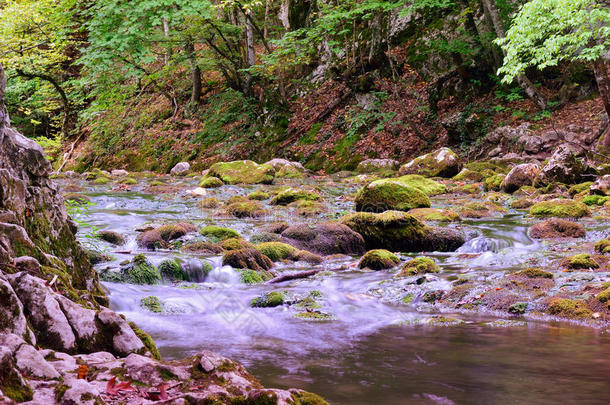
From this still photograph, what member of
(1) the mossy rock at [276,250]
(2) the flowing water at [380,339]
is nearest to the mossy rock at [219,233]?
(1) the mossy rock at [276,250]

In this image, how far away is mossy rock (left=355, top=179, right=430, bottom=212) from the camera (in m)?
12.2

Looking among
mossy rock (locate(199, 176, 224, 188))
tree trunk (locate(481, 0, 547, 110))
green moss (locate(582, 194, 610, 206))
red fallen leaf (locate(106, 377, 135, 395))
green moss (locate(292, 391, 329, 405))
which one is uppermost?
tree trunk (locate(481, 0, 547, 110))

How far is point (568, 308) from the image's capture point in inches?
214

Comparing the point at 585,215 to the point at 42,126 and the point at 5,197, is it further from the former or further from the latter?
the point at 42,126

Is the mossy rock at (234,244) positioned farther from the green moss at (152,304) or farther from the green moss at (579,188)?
the green moss at (579,188)

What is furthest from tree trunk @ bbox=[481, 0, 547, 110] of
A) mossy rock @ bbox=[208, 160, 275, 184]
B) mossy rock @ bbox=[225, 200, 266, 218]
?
mossy rock @ bbox=[225, 200, 266, 218]

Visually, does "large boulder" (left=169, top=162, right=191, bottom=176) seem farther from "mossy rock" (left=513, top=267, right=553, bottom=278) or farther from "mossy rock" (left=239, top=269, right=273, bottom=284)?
"mossy rock" (left=513, top=267, right=553, bottom=278)

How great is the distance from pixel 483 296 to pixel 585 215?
6185 mm

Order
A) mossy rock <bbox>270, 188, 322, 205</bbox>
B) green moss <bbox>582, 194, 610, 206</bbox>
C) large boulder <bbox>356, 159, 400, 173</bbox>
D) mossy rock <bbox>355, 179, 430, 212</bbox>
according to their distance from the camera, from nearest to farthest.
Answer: mossy rock <bbox>355, 179, 430, 212</bbox>
green moss <bbox>582, 194, 610, 206</bbox>
mossy rock <bbox>270, 188, 322, 205</bbox>
large boulder <bbox>356, 159, 400, 173</bbox>

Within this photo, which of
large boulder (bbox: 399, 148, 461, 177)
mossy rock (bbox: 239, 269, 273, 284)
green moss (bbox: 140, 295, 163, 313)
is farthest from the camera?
large boulder (bbox: 399, 148, 461, 177)

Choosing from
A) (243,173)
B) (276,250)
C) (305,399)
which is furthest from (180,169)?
(305,399)

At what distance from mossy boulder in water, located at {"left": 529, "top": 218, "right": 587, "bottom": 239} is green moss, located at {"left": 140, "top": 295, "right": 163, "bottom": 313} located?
22.7 ft

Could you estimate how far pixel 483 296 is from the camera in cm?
618

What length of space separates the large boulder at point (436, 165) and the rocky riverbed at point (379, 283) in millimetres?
3589
